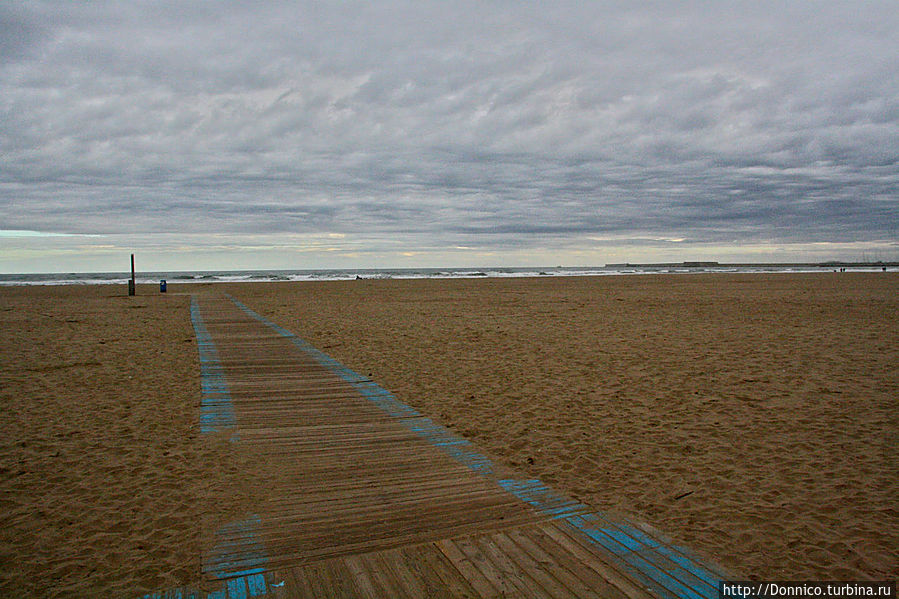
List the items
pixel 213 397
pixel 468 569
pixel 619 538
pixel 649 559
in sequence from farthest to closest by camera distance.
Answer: pixel 213 397 < pixel 619 538 < pixel 649 559 < pixel 468 569

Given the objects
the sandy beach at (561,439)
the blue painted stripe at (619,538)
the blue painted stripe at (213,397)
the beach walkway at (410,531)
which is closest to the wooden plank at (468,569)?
the beach walkway at (410,531)

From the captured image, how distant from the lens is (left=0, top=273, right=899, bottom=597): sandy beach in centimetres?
340

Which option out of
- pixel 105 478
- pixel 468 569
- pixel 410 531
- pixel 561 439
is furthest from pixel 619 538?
pixel 105 478

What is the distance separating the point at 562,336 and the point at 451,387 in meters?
5.52

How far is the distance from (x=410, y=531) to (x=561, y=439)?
2432 millimetres

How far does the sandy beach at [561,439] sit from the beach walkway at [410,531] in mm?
261

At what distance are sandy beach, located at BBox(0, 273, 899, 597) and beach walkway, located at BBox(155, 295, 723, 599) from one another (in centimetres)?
26

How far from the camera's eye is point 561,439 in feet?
18.0

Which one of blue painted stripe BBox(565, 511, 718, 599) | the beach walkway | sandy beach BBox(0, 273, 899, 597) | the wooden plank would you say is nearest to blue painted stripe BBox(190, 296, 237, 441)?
the beach walkway

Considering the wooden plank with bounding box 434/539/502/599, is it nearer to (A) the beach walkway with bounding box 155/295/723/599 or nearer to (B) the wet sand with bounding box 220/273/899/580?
(A) the beach walkway with bounding box 155/295/723/599

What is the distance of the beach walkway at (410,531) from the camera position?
2912 mm

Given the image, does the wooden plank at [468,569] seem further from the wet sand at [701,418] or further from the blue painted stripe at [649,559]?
the wet sand at [701,418]

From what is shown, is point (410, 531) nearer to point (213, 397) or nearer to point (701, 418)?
point (701, 418)

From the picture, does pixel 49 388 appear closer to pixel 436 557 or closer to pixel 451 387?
pixel 451 387
